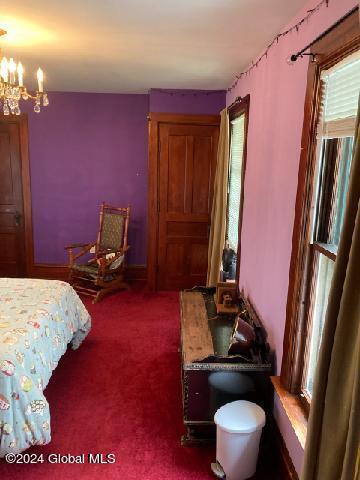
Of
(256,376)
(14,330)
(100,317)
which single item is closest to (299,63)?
Result: (256,376)

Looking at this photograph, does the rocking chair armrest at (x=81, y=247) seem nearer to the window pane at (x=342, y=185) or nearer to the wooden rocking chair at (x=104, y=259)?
the wooden rocking chair at (x=104, y=259)

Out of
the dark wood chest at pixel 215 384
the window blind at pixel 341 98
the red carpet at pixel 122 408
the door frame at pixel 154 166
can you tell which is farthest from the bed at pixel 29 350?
the window blind at pixel 341 98

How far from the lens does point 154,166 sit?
477cm

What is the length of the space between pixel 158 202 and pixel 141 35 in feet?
8.17

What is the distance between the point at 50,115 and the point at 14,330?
3.50m

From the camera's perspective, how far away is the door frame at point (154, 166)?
468 cm

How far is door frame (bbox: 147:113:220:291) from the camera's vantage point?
184 inches

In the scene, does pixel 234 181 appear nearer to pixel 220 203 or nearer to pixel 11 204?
pixel 220 203

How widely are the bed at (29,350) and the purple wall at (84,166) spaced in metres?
2.10

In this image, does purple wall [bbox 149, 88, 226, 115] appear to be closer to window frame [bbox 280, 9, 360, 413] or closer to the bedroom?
the bedroom

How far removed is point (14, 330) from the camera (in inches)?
98.8

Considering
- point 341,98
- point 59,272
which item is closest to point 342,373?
point 341,98

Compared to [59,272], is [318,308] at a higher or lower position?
higher

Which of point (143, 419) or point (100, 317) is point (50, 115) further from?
point (143, 419)
